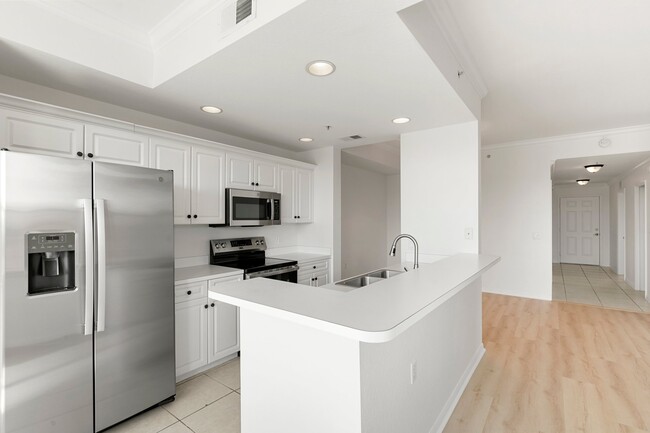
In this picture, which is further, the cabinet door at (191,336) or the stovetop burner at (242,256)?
the stovetop burner at (242,256)

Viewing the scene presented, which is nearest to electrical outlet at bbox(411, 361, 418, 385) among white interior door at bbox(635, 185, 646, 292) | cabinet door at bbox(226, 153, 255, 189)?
cabinet door at bbox(226, 153, 255, 189)

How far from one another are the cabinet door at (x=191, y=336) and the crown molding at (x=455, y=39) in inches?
109

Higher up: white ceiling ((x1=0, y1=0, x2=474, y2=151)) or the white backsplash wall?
white ceiling ((x1=0, y1=0, x2=474, y2=151))

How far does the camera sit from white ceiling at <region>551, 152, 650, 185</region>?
187 inches

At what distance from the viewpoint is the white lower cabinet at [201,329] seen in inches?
101

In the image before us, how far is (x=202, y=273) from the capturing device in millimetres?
2820

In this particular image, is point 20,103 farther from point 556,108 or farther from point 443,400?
point 556,108

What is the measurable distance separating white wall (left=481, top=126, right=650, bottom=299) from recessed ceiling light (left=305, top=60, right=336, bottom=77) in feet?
15.0

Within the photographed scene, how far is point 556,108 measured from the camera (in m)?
3.58

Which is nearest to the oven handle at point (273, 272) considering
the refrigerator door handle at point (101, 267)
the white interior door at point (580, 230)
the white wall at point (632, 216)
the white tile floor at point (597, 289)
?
the refrigerator door handle at point (101, 267)

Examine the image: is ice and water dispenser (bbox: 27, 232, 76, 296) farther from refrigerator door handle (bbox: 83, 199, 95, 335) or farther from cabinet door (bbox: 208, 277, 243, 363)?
cabinet door (bbox: 208, 277, 243, 363)

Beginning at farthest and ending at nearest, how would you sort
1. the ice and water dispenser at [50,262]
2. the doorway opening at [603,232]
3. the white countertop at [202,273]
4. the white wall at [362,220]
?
the white wall at [362,220] < the doorway opening at [603,232] < the white countertop at [202,273] < the ice and water dispenser at [50,262]

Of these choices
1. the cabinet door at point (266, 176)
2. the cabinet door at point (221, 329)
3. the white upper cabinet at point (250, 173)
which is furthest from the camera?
the cabinet door at point (266, 176)

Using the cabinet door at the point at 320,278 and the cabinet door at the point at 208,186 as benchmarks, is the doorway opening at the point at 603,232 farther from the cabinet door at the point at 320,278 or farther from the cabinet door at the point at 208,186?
the cabinet door at the point at 208,186
